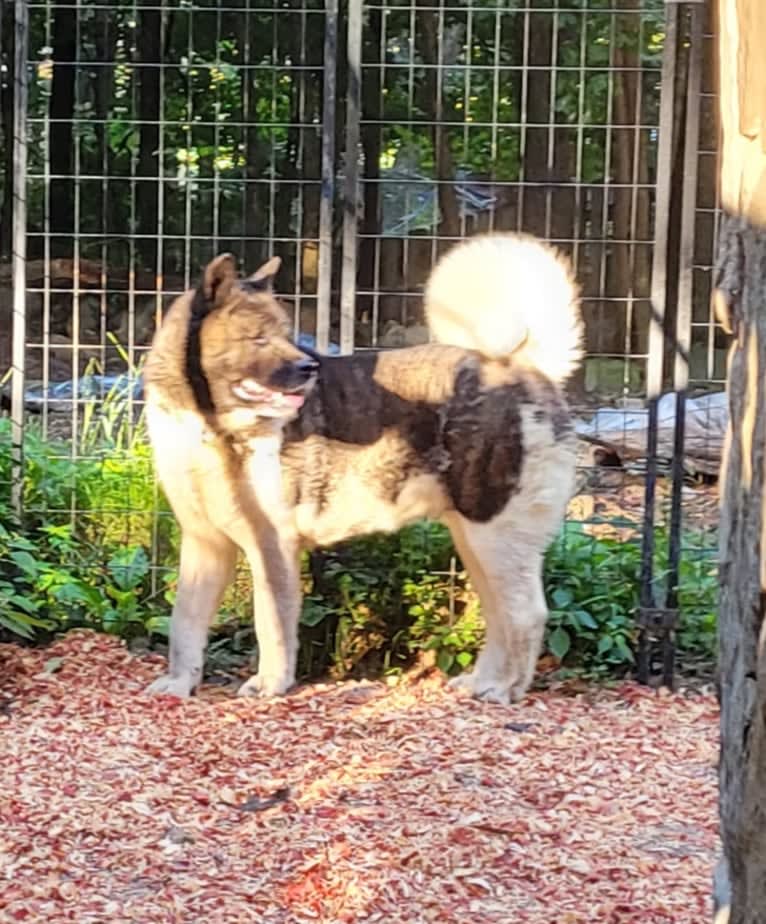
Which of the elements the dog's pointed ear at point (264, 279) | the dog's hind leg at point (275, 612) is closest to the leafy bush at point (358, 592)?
the dog's hind leg at point (275, 612)

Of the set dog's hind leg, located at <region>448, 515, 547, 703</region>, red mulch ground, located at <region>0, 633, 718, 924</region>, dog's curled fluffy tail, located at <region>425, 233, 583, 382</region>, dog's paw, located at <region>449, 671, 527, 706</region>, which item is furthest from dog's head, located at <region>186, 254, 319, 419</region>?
dog's paw, located at <region>449, 671, 527, 706</region>

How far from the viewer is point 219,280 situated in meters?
5.62

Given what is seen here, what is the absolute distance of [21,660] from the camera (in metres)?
5.90

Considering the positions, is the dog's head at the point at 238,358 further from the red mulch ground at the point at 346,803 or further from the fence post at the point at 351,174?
the red mulch ground at the point at 346,803

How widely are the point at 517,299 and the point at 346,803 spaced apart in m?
2.08

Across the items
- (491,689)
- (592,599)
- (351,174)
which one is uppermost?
(351,174)

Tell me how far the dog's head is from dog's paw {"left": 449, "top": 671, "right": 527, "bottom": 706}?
122 cm

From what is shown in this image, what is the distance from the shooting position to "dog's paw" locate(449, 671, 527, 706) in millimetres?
5730

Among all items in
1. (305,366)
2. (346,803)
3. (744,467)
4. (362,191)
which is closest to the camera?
(744,467)

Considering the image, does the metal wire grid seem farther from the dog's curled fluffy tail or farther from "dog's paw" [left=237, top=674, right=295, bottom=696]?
"dog's paw" [left=237, top=674, right=295, bottom=696]

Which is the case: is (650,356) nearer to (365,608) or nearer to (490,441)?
(490,441)

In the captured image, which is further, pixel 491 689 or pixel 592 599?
pixel 592 599

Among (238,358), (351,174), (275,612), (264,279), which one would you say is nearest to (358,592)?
(275,612)

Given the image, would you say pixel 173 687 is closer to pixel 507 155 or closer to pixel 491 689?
pixel 491 689
